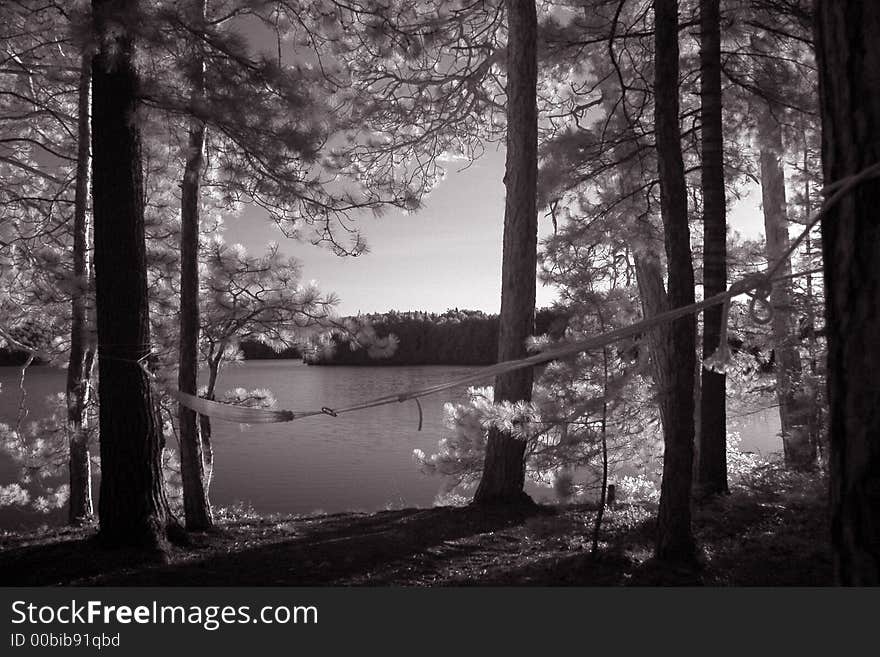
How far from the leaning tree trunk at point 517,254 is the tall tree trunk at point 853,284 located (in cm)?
398

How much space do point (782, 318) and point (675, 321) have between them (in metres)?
4.06

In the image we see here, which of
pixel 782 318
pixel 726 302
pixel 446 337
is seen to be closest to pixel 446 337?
pixel 446 337

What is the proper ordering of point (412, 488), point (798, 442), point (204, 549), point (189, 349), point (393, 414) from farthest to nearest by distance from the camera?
point (393, 414), point (412, 488), point (798, 442), point (189, 349), point (204, 549)

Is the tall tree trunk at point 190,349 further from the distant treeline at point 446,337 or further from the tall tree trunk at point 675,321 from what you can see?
the distant treeline at point 446,337

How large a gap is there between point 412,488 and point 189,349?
26.4ft

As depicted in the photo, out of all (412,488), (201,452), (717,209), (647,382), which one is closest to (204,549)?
(201,452)

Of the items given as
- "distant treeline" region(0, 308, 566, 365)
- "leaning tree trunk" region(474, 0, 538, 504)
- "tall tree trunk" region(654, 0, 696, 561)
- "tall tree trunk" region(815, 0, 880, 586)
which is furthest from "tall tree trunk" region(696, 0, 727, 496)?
"distant treeline" region(0, 308, 566, 365)

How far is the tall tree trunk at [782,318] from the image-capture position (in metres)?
6.02

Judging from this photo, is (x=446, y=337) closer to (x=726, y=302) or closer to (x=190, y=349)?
(x=190, y=349)

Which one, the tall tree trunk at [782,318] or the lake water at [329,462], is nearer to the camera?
the tall tree trunk at [782,318]

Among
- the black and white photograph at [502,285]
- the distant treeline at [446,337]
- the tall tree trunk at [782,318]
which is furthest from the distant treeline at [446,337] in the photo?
the black and white photograph at [502,285]

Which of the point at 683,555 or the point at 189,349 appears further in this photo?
the point at 189,349

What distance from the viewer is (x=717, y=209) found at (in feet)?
17.1
